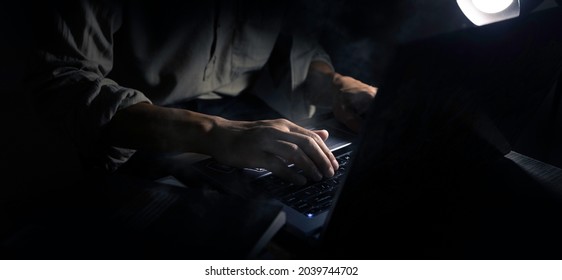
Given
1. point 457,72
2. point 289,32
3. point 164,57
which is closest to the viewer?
point 457,72

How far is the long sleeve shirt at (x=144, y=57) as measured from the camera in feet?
2.55

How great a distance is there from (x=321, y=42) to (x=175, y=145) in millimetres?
842

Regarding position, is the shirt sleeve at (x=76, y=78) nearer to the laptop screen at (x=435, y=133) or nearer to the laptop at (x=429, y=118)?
the laptop at (x=429, y=118)

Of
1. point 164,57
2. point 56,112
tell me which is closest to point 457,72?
point 56,112

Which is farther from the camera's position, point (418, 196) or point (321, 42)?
point (321, 42)

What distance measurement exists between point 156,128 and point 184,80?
1.13ft

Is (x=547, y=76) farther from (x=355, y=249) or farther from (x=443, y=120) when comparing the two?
(x=355, y=249)

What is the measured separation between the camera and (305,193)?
0.66m

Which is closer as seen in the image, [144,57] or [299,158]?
[299,158]

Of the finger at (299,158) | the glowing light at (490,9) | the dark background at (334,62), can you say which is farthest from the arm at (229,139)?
the dark background at (334,62)

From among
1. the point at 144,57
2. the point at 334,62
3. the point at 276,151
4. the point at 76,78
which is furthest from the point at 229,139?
the point at 334,62

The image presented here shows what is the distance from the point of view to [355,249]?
51 cm

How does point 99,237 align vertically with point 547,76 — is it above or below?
below

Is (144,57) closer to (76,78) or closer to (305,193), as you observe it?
(76,78)
